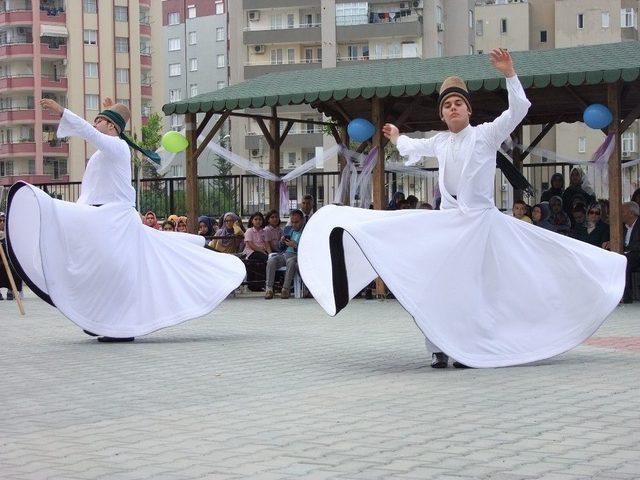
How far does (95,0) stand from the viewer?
96438 millimetres

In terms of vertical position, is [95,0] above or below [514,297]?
above

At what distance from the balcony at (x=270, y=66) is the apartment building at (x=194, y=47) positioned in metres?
26.3

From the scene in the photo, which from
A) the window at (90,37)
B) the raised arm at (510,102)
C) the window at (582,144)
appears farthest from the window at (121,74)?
the raised arm at (510,102)

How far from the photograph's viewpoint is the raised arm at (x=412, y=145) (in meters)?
11.2

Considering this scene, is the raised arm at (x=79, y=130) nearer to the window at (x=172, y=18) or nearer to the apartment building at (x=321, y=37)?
the apartment building at (x=321, y=37)

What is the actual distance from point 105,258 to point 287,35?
7387cm

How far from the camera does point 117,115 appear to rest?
13.9 meters

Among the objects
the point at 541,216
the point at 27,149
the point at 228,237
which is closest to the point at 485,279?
the point at 541,216

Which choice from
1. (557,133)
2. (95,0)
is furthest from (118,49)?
(557,133)

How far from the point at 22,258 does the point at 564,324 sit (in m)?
5.58

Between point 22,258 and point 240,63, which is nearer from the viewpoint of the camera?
point 22,258

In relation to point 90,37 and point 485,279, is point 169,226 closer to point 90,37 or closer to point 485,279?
point 485,279

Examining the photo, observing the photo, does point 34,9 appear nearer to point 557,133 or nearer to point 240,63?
point 240,63

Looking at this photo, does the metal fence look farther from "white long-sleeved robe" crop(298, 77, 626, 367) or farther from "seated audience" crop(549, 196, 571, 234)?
"white long-sleeved robe" crop(298, 77, 626, 367)
